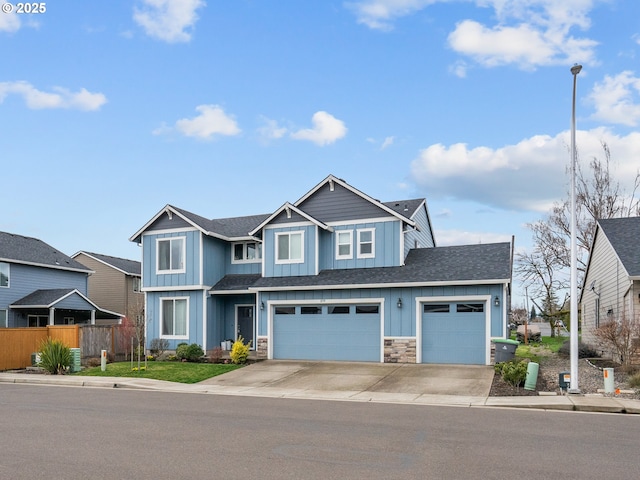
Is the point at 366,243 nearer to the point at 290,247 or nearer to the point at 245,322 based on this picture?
the point at 290,247

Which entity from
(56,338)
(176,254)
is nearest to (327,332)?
(176,254)

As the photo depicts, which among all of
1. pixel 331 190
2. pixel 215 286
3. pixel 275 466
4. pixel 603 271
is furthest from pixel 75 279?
pixel 275 466

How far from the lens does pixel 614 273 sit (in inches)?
928

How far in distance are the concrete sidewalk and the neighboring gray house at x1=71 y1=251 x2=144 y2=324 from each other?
20021 mm

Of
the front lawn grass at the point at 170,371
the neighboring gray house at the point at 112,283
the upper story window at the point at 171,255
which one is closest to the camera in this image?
the front lawn grass at the point at 170,371

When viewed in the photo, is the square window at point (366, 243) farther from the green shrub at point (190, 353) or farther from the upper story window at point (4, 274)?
the upper story window at point (4, 274)

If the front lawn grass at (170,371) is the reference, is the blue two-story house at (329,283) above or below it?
above

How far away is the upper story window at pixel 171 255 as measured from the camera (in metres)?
27.8

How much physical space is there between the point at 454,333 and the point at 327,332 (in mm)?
5040

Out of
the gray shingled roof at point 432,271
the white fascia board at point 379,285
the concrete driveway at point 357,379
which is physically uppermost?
the gray shingled roof at point 432,271

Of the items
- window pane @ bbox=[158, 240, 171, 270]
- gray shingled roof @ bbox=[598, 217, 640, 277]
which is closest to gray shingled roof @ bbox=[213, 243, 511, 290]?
gray shingled roof @ bbox=[598, 217, 640, 277]

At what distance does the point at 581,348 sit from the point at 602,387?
1076 centimetres

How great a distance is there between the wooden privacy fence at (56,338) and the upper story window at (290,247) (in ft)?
26.3

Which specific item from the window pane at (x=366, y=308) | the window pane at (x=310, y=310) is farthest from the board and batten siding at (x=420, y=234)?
the window pane at (x=310, y=310)
